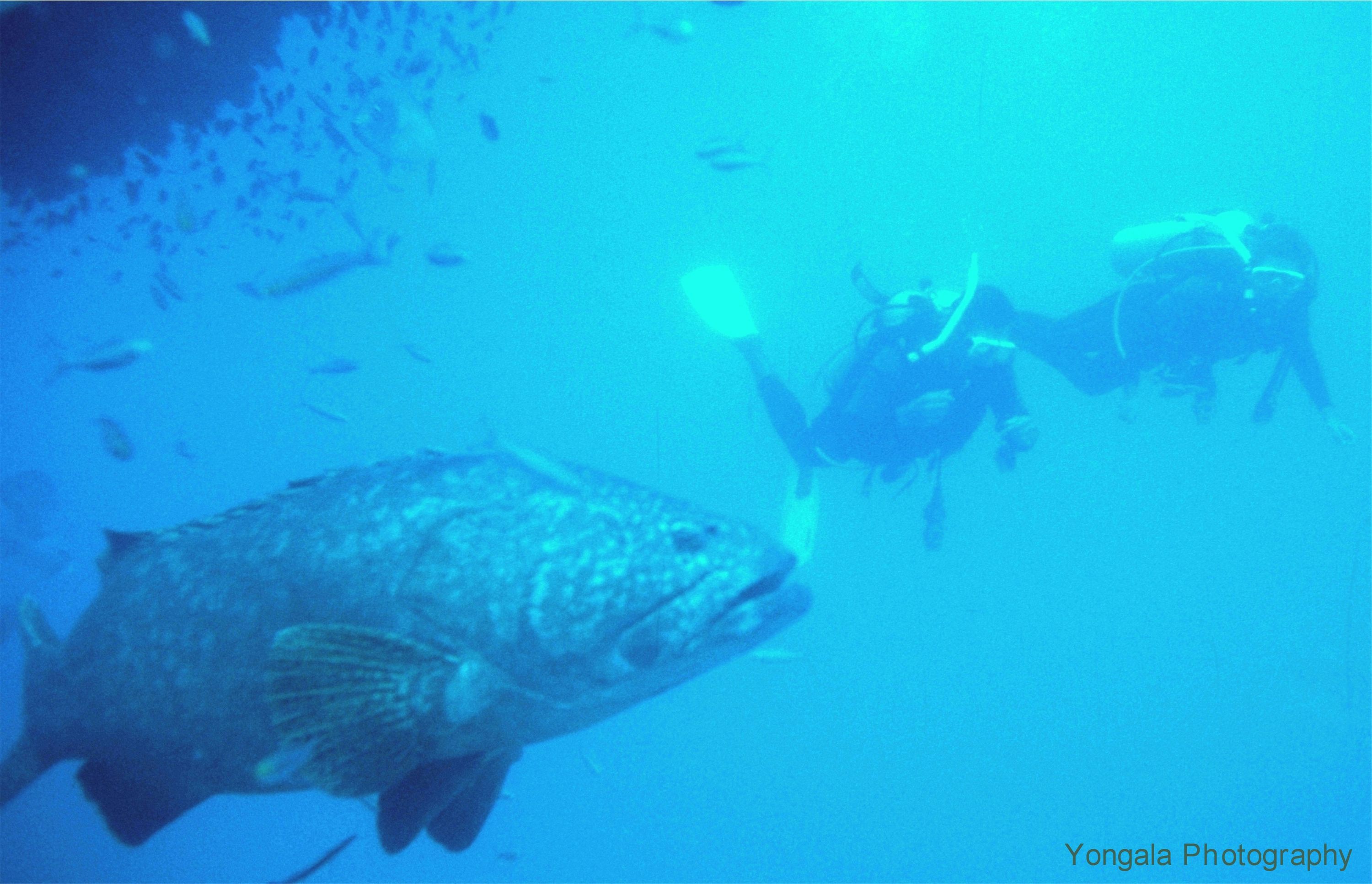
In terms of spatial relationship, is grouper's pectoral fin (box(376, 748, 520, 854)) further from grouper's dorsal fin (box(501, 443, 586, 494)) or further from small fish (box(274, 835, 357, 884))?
grouper's dorsal fin (box(501, 443, 586, 494))

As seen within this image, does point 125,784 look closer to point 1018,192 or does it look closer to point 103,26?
point 103,26

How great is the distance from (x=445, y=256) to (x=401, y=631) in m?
5.47

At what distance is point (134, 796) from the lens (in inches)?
122

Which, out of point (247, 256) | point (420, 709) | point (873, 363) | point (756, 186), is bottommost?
point (420, 709)

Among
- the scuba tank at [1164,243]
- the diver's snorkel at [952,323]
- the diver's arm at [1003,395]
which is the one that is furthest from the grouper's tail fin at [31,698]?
the scuba tank at [1164,243]

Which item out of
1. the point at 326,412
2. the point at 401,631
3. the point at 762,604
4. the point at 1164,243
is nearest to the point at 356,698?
the point at 401,631

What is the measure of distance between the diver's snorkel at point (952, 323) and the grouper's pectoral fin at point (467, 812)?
5946 mm

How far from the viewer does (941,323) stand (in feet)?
25.1

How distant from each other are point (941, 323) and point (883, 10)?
41.2 meters

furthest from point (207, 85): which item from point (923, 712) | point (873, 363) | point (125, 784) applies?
point (923, 712)

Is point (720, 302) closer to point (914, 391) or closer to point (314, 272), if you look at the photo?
point (914, 391)

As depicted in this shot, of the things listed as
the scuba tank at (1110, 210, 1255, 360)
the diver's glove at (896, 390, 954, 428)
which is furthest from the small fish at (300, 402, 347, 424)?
the scuba tank at (1110, 210, 1255, 360)

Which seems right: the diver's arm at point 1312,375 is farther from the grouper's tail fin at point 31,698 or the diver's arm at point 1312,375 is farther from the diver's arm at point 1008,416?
the grouper's tail fin at point 31,698

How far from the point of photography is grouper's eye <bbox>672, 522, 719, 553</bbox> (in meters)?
2.28
